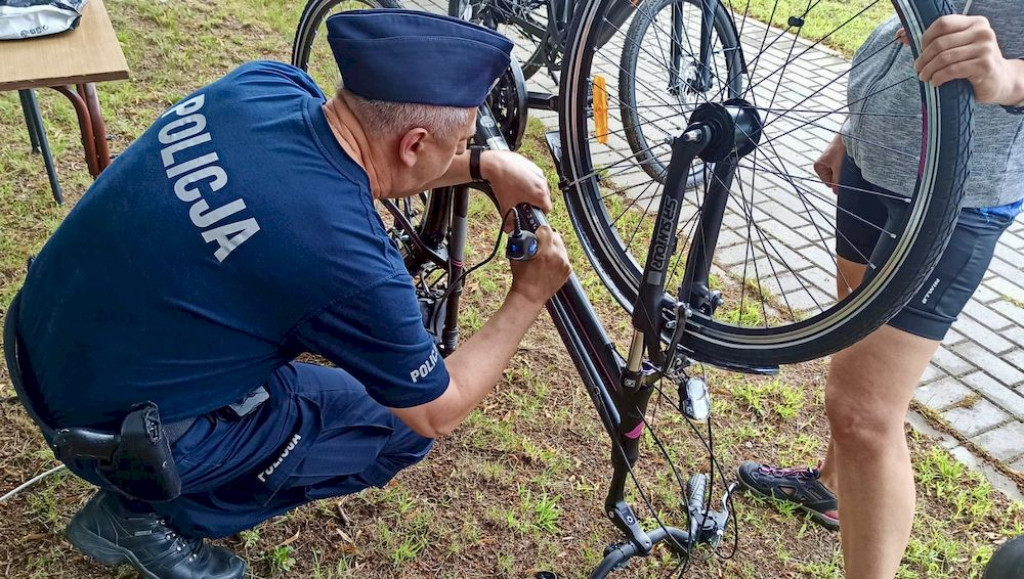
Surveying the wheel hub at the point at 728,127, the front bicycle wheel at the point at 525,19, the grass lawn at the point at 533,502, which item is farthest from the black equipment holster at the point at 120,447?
the front bicycle wheel at the point at 525,19

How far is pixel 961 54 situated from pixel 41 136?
3.49 meters

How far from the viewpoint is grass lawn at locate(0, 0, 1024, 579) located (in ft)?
7.25

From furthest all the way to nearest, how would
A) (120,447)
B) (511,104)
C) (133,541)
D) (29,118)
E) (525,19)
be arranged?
(525,19) < (29,118) < (511,104) < (133,541) < (120,447)

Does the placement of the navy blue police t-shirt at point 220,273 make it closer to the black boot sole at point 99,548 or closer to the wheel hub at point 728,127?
the black boot sole at point 99,548

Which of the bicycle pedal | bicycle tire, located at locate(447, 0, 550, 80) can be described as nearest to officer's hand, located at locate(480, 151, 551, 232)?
the bicycle pedal

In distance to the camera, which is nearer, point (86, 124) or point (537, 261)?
point (537, 261)

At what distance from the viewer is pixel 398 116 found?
153 centimetres

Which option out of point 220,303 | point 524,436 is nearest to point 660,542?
point 524,436

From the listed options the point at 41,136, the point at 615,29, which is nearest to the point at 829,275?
the point at 615,29

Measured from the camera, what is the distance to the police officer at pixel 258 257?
145cm

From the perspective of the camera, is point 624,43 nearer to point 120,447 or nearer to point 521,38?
point 521,38

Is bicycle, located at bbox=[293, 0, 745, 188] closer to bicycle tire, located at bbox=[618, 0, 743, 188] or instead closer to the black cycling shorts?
bicycle tire, located at bbox=[618, 0, 743, 188]

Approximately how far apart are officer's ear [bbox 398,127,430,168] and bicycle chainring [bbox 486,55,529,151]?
2.49 ft

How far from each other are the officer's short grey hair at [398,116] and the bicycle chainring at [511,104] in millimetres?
745
